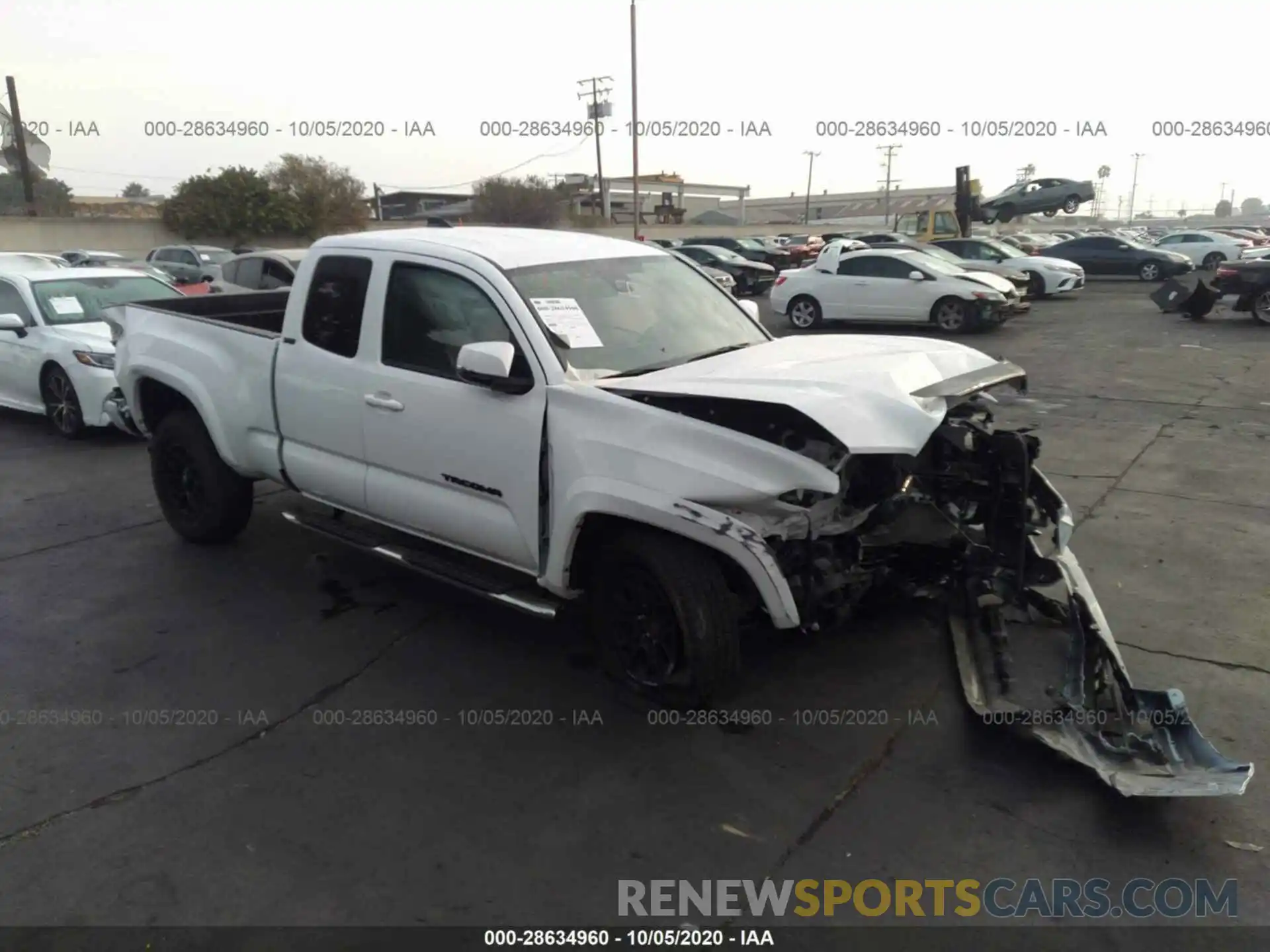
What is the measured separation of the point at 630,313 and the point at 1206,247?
103 ft

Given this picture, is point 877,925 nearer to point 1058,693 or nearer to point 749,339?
point 1058,693

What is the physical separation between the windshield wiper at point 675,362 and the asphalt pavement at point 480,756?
1.40 m

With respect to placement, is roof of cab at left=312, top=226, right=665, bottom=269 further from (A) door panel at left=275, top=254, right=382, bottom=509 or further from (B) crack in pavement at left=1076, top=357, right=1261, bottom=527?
(B) crack in pavement at left=1076, top=357, right=1261, bottom=527

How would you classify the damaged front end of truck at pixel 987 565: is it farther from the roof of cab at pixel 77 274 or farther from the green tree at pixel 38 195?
the green tree at pixel 38 195

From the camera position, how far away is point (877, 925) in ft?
9.27

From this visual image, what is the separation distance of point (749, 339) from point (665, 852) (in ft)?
8.74

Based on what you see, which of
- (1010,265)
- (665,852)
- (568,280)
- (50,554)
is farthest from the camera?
(1010,265)

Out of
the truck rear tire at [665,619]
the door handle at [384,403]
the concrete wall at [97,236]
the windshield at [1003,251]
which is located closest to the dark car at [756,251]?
the concrete wall at [97,236]

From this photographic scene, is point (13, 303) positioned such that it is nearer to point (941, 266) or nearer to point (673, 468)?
point (673, 468)

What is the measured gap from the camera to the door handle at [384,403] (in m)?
4.49

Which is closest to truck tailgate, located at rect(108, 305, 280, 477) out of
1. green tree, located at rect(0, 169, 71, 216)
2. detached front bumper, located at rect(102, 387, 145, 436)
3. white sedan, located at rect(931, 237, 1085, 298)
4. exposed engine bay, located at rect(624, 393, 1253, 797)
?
detached front bumper, located at rect(102, 387, 145, 436)

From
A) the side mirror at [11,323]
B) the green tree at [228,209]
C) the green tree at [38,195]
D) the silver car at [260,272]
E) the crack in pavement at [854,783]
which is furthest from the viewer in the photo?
the green tree at [38,195]

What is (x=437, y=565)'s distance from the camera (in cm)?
450

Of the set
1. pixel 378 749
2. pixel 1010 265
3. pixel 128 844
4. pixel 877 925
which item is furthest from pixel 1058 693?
pixel 1010 265
